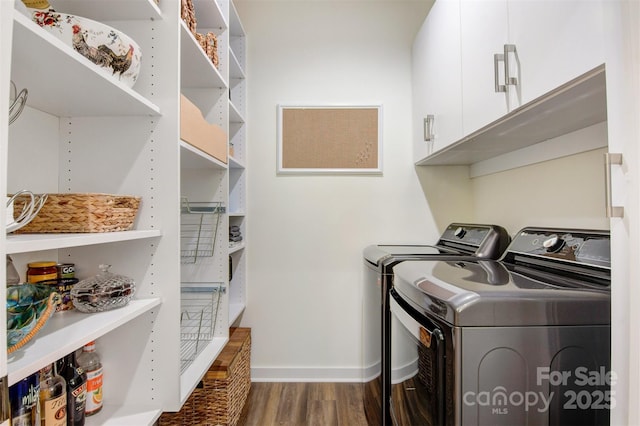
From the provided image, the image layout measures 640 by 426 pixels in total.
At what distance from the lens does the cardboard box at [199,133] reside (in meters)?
1.16

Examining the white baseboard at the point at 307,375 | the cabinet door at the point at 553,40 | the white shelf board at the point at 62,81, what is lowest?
the white baseboard at the point at 307,375

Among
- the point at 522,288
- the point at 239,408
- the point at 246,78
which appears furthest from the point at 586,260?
the point at 246,78

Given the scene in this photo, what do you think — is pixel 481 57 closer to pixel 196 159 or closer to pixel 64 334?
pixel 196 159

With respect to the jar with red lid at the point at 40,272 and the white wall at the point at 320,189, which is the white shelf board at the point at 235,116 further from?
the jar with red lid at the point at 40,272

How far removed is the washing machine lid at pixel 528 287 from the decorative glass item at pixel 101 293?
0.87m

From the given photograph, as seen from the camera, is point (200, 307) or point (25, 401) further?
point (200, 307)

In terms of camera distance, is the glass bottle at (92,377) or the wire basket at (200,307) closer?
the glass bottle at (92,377)

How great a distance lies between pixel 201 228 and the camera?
1.71m

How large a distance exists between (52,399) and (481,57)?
1692 mm

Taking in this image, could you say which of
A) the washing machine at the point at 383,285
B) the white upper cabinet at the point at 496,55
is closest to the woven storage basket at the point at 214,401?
the washing machine at the point at 383,285

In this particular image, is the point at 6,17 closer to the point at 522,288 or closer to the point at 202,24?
the point at 522,288

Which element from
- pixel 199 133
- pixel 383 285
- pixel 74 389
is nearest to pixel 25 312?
pixel 74 389

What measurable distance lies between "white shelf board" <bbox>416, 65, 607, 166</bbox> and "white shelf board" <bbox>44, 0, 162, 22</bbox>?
3.86ft

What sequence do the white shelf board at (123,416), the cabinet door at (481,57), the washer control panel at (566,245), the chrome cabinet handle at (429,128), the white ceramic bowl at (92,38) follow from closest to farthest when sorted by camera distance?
the white ceramic bowl at (92,38) < the white shelf board at (123,416) < the washer control panel at (566,245) < the cabinet door at (481,57) < the chrome cabinet handle at (429,128)
